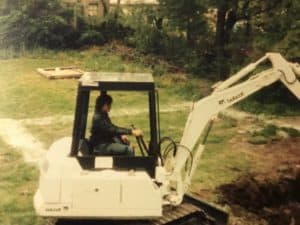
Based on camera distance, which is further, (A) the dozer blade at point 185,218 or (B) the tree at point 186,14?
(B) the tree at point 186,14

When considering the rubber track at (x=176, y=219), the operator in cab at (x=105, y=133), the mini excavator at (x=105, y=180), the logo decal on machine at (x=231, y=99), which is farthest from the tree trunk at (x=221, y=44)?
the operator in cab at (x=105, y=133)

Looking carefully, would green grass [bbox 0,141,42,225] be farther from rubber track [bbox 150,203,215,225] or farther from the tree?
the tree

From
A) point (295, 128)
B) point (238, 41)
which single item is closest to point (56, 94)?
point (238, 41)

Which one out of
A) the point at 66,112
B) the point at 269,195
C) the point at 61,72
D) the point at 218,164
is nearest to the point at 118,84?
the point at 269,195

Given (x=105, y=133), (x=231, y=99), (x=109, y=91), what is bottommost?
(x=105, y=133)

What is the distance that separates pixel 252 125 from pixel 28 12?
1454 cm

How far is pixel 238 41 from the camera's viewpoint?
19.3 metres

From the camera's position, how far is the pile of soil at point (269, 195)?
943 centimetres

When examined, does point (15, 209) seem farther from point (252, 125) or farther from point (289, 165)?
point (252, 125)

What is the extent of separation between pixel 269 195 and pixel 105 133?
419cm

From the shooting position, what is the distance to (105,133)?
729 cm

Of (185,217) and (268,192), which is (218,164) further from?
(185,217)

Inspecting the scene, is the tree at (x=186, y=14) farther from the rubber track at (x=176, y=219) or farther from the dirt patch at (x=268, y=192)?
the rubber track at (x=176, y=219)

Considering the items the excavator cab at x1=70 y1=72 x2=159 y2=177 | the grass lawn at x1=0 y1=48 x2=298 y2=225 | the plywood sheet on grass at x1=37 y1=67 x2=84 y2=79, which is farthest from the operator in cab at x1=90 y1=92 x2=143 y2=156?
the plywood sheet on grass at x1=37 y1=67 x2=84 y2=79
